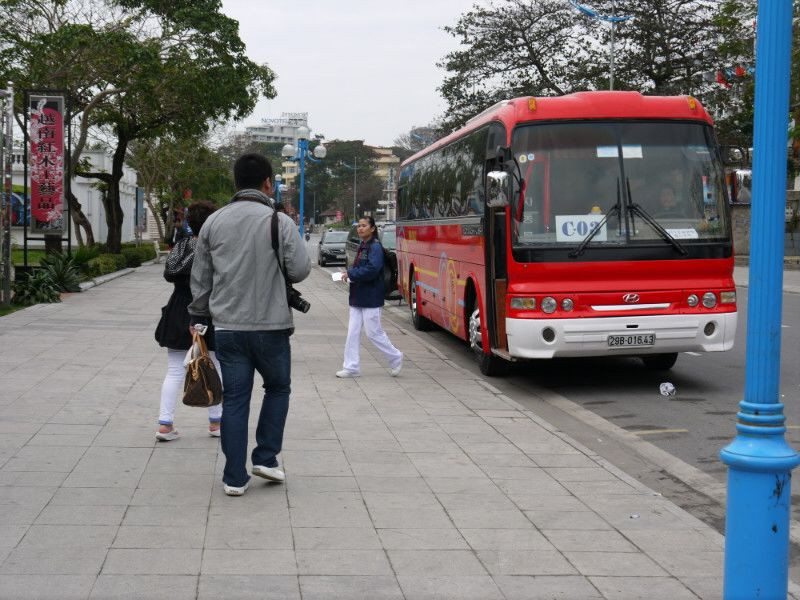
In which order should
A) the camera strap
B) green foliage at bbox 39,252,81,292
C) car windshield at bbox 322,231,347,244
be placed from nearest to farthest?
the camera strap < green foliage at bbox 39,252,81,292 < car windshield at bbox 322,231,347,244

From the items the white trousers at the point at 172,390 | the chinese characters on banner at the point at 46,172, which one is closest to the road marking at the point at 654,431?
the white trousers at the point at 172,390

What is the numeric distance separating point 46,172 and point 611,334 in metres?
13.8

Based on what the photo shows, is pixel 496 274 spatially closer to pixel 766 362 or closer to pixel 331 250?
pixel 766 362

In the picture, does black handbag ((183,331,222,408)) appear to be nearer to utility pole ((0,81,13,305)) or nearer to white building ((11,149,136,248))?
utility pole ((0,81,13,305))

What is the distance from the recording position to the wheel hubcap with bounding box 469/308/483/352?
12320 millimetres

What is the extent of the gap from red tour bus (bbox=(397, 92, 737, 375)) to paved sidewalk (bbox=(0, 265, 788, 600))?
49.3 inches

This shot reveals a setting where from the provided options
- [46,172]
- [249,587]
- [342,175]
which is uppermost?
[342,175]

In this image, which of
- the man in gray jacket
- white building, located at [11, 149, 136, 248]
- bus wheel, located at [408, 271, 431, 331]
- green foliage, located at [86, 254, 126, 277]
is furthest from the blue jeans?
white building, located at [11, 149, 136, 248]

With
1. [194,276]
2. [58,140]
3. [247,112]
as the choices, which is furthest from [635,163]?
[247,112]

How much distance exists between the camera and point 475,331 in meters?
12.5

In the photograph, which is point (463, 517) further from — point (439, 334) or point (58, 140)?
point (58, 140)

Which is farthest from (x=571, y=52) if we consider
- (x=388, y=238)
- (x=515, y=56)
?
(x=388, y=238)

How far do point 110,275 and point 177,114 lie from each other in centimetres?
595

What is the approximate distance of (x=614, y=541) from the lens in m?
5.45
